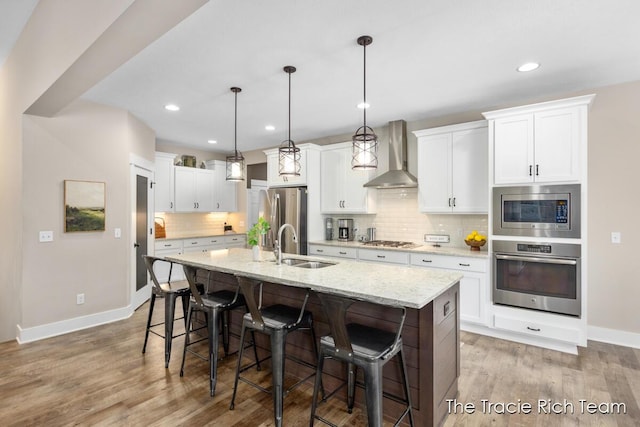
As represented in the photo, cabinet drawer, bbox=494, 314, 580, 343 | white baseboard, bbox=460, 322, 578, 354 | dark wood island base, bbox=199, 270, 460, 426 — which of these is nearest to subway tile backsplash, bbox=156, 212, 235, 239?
dark wood island base, bbox=199, 270, 460, 426

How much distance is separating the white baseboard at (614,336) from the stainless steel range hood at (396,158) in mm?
2599

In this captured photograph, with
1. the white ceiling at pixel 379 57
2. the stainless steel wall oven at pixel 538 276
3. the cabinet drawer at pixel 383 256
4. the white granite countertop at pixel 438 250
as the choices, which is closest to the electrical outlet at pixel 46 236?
the white ceiling at pixel 379 57

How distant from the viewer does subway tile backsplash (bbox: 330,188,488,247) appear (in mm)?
4395

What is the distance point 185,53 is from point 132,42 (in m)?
0.73

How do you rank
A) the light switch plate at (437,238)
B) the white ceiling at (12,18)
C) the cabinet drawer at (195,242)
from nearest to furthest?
the white ceiling at (12,18)
the light switch plate at (437,238)
the cabinet drawer at (195,242)

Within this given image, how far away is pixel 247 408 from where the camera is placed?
7.61 feet

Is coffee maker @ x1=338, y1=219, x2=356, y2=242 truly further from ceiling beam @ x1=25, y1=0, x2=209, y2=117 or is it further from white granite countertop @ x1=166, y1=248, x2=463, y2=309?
ceiling beam @ x1=25, y1=0, x2=209, y2=117

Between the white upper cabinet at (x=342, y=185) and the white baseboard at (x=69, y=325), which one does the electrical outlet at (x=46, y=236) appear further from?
the white upper cabinet at (x=342, y=185)

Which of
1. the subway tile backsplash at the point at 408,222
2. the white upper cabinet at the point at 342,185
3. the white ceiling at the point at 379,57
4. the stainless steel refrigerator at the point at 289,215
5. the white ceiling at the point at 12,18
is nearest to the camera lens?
the white ceiling at the point at 379,57

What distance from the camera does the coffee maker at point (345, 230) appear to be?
5.39 meters

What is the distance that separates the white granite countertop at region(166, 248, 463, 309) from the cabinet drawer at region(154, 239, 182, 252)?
9.77 feet

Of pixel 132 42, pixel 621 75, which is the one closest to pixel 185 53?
A: pixel 132 42

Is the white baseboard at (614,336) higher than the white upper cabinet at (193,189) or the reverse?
the reverse

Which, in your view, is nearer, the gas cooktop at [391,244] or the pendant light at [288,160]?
the pendant light at [288,160]
